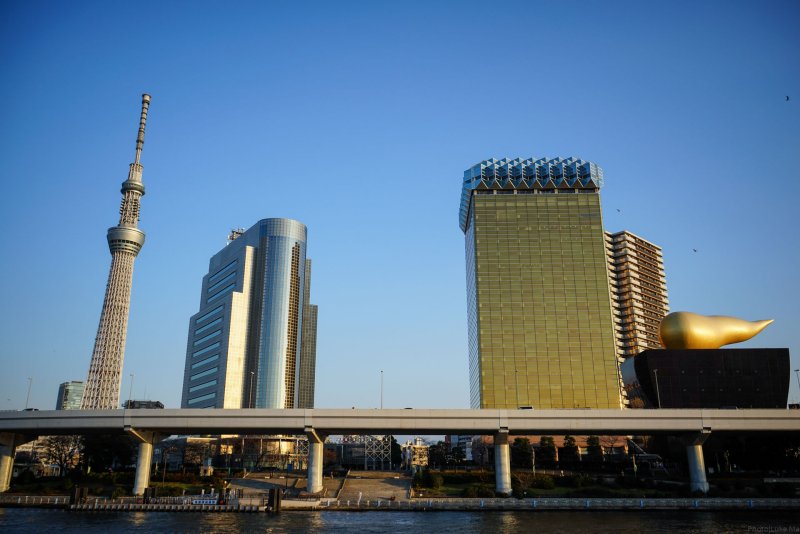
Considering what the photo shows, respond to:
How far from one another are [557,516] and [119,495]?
2014 inches

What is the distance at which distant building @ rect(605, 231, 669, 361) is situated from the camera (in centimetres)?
18250

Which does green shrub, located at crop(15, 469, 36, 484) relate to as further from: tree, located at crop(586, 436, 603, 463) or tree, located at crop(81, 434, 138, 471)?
tree, located at crop(586, 436, 603, 463)

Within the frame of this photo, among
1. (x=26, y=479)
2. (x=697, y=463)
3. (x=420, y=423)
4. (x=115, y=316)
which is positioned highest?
(x=115, y=316)

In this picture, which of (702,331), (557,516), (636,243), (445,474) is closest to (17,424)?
(445,474)

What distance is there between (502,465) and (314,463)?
76.6ft

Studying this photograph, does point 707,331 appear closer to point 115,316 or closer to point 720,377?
point 720,377

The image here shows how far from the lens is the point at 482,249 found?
155 m

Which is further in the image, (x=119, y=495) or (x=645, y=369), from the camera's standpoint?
(x=645, y=369)

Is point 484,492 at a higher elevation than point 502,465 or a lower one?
lower

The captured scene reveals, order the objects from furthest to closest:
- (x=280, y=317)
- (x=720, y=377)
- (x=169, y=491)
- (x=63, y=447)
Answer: (x=280, y=317)
(x=63, y=447)
(x=720, y=377)
(x=169, y=491)

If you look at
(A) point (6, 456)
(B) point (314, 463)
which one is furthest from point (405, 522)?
(A) point (6, 456)

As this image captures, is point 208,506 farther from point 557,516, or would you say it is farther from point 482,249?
point 482,249

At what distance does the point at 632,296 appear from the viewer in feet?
609

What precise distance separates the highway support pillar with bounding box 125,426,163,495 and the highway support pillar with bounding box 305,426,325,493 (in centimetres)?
2014
